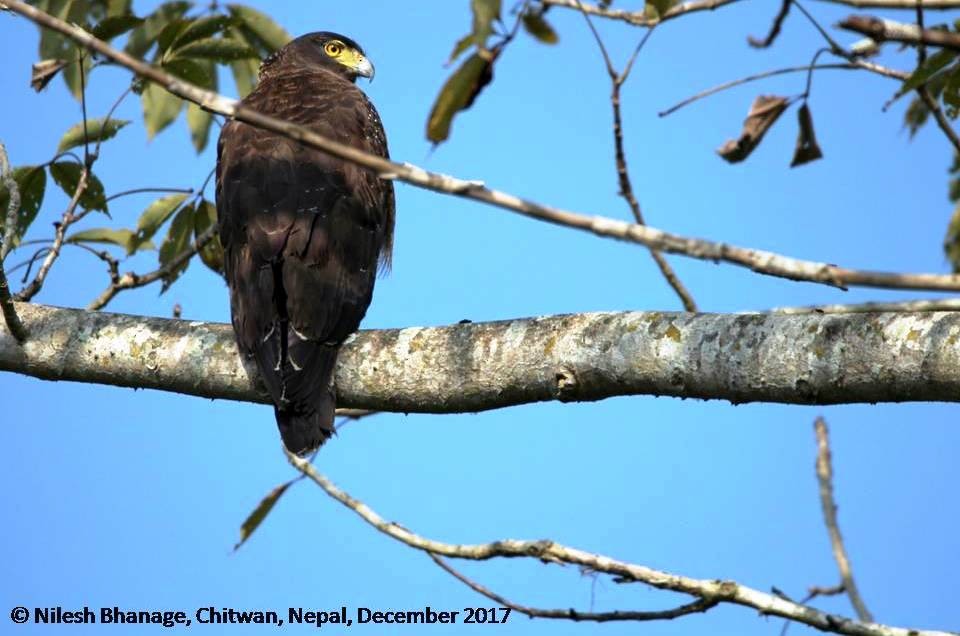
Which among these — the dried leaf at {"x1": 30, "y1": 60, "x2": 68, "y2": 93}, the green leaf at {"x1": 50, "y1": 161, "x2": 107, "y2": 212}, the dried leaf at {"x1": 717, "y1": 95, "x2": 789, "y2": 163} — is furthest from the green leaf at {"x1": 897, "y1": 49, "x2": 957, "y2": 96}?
the green leaf at {"x1": 50, "y1": 161, "x2": 107, "y2": 212}

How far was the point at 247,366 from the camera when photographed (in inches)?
163

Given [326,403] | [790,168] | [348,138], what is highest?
[348,138]

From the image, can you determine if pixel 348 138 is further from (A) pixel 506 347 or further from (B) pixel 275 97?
(A) pixel 506 347

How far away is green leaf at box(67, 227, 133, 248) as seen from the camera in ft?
17.0

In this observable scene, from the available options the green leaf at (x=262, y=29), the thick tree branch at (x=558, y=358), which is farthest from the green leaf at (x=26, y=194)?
the green leaf at (x=262, y=29)

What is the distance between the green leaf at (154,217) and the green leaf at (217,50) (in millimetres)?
682

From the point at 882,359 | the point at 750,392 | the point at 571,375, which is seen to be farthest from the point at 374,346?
the point at 882,359

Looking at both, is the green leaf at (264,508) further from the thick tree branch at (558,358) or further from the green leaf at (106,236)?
the green leaf at (106,236)

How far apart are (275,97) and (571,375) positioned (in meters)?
2.62

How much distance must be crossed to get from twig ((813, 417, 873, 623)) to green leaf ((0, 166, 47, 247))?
3217 mm

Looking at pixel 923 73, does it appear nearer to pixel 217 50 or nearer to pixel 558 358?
pixel 558 358

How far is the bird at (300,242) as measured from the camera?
4137 millimetres

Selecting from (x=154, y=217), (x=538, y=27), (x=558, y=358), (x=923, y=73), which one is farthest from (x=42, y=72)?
(x=923, y=73)

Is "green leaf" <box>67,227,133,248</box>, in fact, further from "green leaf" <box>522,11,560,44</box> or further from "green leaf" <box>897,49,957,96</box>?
"green leaf" <box>897,49,957,96</box>
